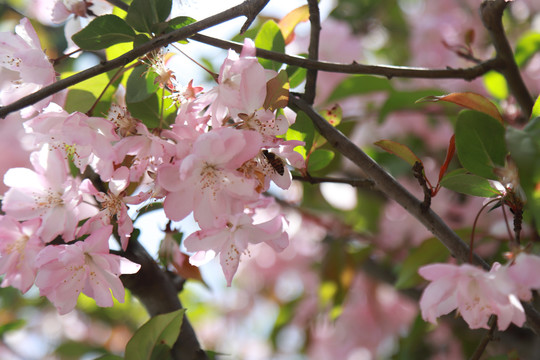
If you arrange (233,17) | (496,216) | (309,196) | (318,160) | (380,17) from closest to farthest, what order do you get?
(233,17) < (318,160) < (496,216) < (309,196) < (380,17)

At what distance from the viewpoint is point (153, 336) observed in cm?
74

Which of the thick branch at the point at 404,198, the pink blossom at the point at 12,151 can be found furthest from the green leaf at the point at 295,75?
the pink blossom at the point at 12,151

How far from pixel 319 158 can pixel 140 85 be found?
0.25 meters

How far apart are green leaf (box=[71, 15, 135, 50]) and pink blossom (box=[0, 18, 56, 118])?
5 cm

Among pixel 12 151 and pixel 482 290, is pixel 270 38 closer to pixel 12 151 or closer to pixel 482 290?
pixel 482 290

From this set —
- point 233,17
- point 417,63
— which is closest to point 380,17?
point 417,63

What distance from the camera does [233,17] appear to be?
0.57 meters

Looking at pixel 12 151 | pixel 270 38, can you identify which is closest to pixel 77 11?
pixel 270 38

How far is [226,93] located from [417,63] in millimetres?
1379

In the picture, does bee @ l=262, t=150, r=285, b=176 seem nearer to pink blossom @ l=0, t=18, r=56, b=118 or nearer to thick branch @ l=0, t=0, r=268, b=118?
thick branch @ l=0, t=0, r=268, b=118

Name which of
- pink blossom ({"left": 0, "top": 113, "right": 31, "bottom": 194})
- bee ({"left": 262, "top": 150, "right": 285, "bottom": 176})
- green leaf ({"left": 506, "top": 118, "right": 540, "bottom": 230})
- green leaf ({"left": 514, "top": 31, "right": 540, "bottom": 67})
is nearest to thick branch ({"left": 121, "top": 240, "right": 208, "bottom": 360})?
bee ({"left": 262, "top": 150, "right": 285, "bottom": 176})

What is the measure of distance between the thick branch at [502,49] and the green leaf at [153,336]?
63 centimetres

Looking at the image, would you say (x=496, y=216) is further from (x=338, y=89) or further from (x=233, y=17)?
(x=233, y=17)

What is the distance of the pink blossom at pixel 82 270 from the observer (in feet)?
1.96
